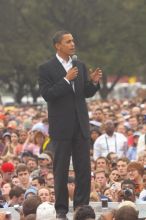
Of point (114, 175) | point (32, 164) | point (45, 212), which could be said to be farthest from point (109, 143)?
point (45, 212)

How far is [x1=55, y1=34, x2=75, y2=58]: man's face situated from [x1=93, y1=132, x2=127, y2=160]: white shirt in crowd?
8.40 metres

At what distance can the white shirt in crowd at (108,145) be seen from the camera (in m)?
18.1

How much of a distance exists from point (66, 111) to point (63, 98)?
0.14 meters

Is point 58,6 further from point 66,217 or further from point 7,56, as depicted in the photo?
point 66,217

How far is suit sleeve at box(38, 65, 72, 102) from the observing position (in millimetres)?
9594

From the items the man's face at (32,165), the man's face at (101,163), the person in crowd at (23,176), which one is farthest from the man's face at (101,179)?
the man's face at (32,165)

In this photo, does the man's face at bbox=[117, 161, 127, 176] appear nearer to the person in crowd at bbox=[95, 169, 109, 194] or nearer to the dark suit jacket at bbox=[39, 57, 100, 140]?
the person in crowd at bbox=[95, 169, 109, 194]

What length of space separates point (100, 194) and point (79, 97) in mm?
3714

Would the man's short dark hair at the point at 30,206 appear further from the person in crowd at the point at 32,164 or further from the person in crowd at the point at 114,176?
the person in crowd at the point at 32,164

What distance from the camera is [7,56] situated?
2076 inches

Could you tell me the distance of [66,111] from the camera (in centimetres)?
979

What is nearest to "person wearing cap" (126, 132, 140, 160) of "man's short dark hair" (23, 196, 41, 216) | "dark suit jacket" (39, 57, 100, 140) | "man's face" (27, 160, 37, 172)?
"man's face" (27, 160, 37, 172)

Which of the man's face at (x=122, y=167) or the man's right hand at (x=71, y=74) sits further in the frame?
the man's face at (x=122, y=167)

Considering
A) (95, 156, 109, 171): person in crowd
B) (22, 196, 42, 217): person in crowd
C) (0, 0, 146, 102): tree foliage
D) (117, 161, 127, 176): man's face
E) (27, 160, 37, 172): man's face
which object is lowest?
(22, 196, 42, 217): person in crowd
